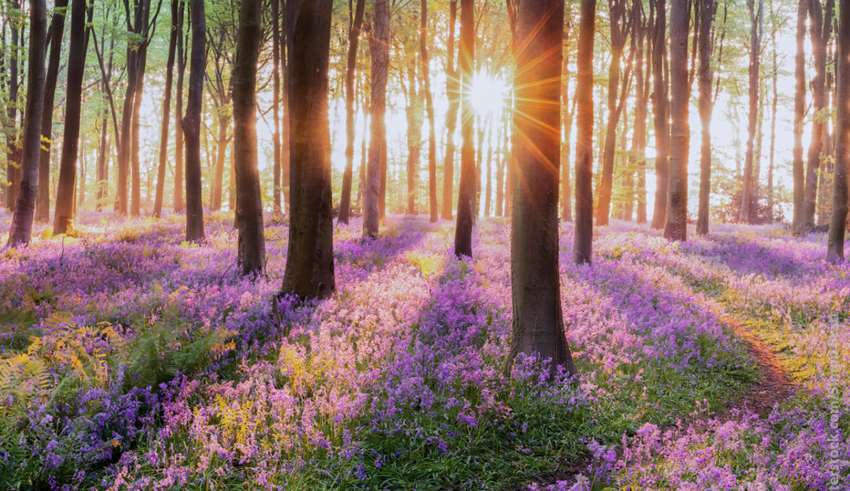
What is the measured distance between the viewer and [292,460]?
3672 mm

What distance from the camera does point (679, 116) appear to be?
1678cm

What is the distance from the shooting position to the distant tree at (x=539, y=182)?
5367mm

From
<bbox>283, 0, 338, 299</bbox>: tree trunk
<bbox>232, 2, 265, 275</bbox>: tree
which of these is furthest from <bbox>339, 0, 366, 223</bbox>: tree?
<bbox>283, 0, 338, 299</bbox>: tree trunk

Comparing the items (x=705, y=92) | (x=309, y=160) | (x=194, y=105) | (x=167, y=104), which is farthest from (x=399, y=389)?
(x=167, y=104)

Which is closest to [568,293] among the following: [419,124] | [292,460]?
[292,460]

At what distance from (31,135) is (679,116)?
18459 millimetres

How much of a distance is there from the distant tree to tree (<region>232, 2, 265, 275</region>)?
5.53m

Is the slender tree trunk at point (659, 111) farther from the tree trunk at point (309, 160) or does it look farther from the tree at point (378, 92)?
the tree trunk at point (309, 160)

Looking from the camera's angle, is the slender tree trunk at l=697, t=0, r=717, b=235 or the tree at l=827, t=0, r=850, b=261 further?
the slender tree trunk at l=697, t=0, r=717, b=235

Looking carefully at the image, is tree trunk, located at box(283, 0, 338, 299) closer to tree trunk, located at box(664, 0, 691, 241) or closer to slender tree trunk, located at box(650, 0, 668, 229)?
tree trunk, located at box(664, 0, 691, 241)

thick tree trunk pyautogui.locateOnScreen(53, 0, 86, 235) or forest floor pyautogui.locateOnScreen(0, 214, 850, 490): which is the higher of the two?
thick tree trunk pyautogui.locateOnScreen(53, 0, 86, 235)

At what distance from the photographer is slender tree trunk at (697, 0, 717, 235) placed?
57.7ft

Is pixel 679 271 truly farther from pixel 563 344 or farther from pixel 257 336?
pixel 257 336

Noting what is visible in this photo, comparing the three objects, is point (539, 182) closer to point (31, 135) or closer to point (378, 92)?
point (378, 92)
